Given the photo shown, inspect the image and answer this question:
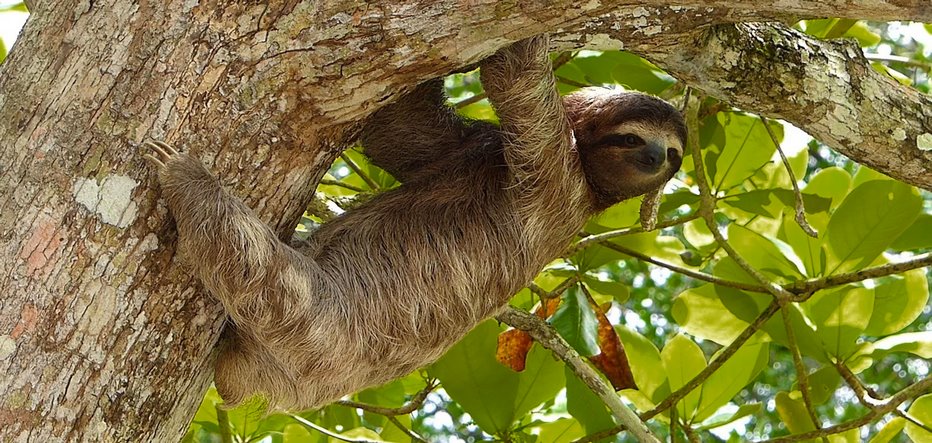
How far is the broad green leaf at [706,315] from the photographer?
5812mm

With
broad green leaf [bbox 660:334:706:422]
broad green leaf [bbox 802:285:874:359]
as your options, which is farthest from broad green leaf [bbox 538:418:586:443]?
broad green leaf [bbox 802:285:874:359]

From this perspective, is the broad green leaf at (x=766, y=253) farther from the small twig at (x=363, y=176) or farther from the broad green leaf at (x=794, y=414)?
the small twig at (x=363, y=176)

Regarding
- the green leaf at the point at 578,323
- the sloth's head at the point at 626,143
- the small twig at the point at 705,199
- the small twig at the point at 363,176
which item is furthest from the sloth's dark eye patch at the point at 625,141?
the small twig at the point at 363,176

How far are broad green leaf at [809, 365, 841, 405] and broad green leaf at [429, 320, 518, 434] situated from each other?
6.34ft

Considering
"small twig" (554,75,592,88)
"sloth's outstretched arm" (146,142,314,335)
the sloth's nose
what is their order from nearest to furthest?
"sloth's outstretched arm" (146,142,314,335)
the sloth's nose
"small twig" (554,75,592,88)

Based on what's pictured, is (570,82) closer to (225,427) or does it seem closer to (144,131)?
(225,427)

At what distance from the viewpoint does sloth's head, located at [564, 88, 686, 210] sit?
15.5 ft

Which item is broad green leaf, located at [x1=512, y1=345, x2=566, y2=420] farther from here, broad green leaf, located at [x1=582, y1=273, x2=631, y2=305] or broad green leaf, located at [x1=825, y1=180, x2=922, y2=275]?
broad green leaf, located at [x1=825, y1=180, x2=922, y2=275]

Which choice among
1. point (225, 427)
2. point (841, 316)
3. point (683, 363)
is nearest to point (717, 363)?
point (683, 363)

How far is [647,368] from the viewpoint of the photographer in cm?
580

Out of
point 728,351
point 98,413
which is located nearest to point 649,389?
point 728,351

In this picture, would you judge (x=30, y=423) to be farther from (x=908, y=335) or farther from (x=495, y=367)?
(x=908, y=335)

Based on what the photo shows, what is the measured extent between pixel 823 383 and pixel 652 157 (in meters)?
2.16

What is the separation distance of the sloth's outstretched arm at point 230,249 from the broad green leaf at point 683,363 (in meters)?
2.67
